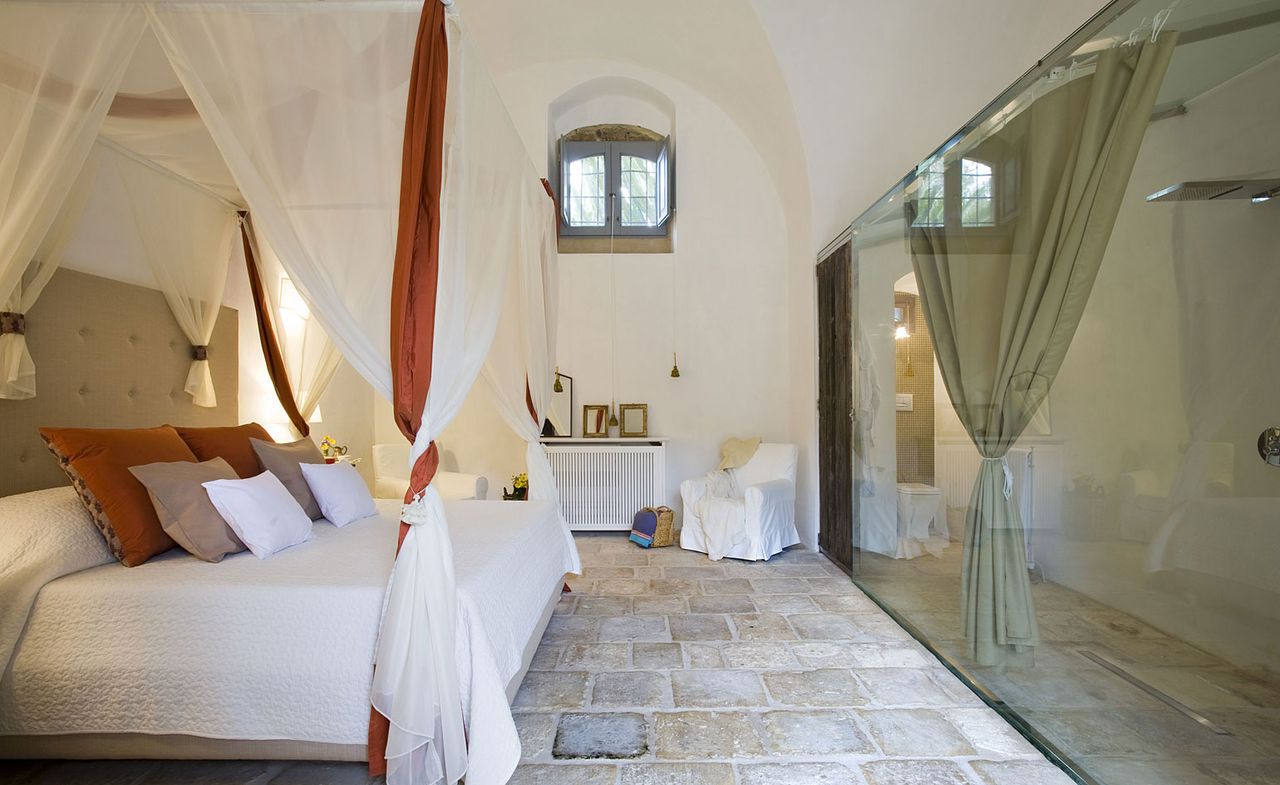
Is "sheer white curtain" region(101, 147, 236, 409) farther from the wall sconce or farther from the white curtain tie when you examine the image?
the wall sconce

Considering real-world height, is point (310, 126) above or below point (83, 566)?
above

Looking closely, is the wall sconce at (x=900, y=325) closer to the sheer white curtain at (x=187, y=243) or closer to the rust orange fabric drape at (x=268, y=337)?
the rust orange fabric drape at (x=268, y=337)

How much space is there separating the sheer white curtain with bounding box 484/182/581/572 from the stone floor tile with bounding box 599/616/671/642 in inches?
17.4

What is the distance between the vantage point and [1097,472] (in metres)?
2.31

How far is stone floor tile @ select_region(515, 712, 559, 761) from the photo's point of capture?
1.92 meters

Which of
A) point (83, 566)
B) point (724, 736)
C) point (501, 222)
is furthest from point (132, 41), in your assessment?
point (724, 736)

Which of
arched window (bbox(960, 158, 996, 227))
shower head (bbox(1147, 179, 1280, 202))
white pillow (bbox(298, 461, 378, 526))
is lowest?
white pillow (bbox(298, 461, 378, 526))

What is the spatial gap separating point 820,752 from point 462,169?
7.61ft

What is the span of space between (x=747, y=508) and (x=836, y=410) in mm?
998

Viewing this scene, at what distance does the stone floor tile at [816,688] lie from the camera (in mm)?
2236

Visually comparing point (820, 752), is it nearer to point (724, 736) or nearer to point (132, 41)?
point (724, 736)

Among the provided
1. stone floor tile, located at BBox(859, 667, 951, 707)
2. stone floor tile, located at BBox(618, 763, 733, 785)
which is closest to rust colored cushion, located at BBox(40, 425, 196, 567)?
stone floor tile, located at BBox(618, 763, 733, 785)

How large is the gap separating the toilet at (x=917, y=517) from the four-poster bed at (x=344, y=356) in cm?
203

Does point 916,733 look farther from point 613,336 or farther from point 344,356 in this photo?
point 613,336
